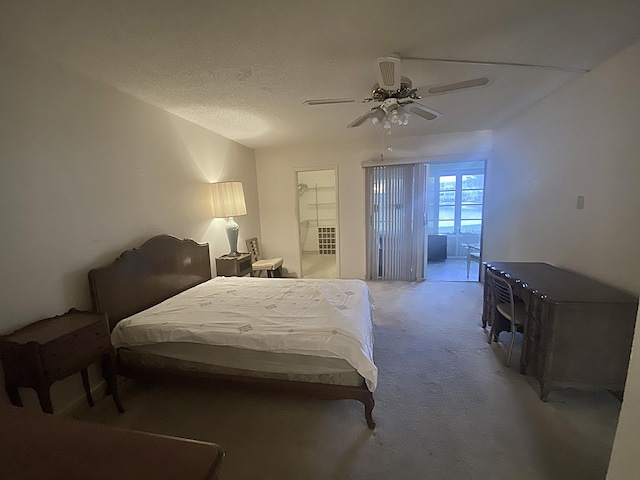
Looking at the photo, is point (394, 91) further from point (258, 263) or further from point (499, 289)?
point (258, 263)

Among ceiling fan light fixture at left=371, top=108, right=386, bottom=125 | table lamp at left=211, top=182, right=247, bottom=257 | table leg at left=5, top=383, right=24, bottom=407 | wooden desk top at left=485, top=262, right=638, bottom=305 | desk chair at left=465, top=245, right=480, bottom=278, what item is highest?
ceiling fan light fixture at left=371, top=108, right=386, bottom=125

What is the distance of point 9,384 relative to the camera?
1.58m

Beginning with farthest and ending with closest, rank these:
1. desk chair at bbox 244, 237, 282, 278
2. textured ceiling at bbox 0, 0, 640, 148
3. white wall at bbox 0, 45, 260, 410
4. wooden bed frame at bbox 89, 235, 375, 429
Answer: desk chair at bbox 244, 237, 282, 278, wooden bed frame at bbox 89, 235, 375, 429, white wall at bbox 0, 45, 260, 410, textured ceiling at bbox 0, 0, 640, 148

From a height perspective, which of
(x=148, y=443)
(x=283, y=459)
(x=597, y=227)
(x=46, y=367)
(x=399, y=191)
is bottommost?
(x=283, y=459)

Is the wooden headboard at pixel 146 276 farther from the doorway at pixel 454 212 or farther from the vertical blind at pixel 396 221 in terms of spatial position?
the doorway at pixel 454 212

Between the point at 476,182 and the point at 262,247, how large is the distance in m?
4.98

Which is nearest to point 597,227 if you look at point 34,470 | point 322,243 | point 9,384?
point 34,470

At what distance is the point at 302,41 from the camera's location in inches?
69.6

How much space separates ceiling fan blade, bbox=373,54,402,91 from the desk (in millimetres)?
1793

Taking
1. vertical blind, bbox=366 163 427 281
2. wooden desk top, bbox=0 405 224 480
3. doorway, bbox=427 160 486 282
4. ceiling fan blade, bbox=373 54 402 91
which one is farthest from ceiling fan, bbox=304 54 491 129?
doorway, bbox=427 160 486 282

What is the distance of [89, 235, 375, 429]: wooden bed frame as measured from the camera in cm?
181

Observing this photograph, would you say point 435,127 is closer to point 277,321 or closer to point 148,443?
point 277,321

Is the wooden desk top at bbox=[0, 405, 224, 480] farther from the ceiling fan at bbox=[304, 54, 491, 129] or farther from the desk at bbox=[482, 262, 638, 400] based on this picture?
the desk at bbox=[482, 262, 638, 400]

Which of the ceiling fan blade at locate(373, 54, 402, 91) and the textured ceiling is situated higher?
the textured ceiling
